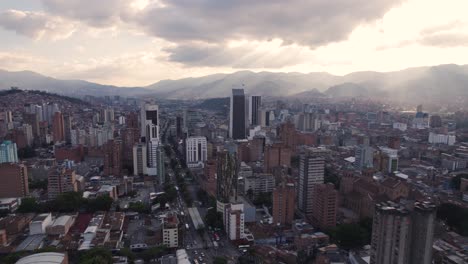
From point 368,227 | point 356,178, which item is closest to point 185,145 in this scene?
point 356,178

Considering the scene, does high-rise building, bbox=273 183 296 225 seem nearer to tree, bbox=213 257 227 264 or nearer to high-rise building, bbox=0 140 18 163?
tree, bbox=213 257 227 264

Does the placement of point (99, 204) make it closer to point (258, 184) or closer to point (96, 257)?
point (96, 257)

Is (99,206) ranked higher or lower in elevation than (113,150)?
lower

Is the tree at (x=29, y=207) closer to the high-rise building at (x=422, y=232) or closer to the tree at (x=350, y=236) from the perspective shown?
the tree at (x=350, y=236)

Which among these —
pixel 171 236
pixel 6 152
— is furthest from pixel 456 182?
pixel 6 152

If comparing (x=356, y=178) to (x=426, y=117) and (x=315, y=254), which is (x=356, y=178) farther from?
(x=426, y=117)

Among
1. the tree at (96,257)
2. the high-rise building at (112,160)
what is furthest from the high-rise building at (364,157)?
the tree at (96,257)
